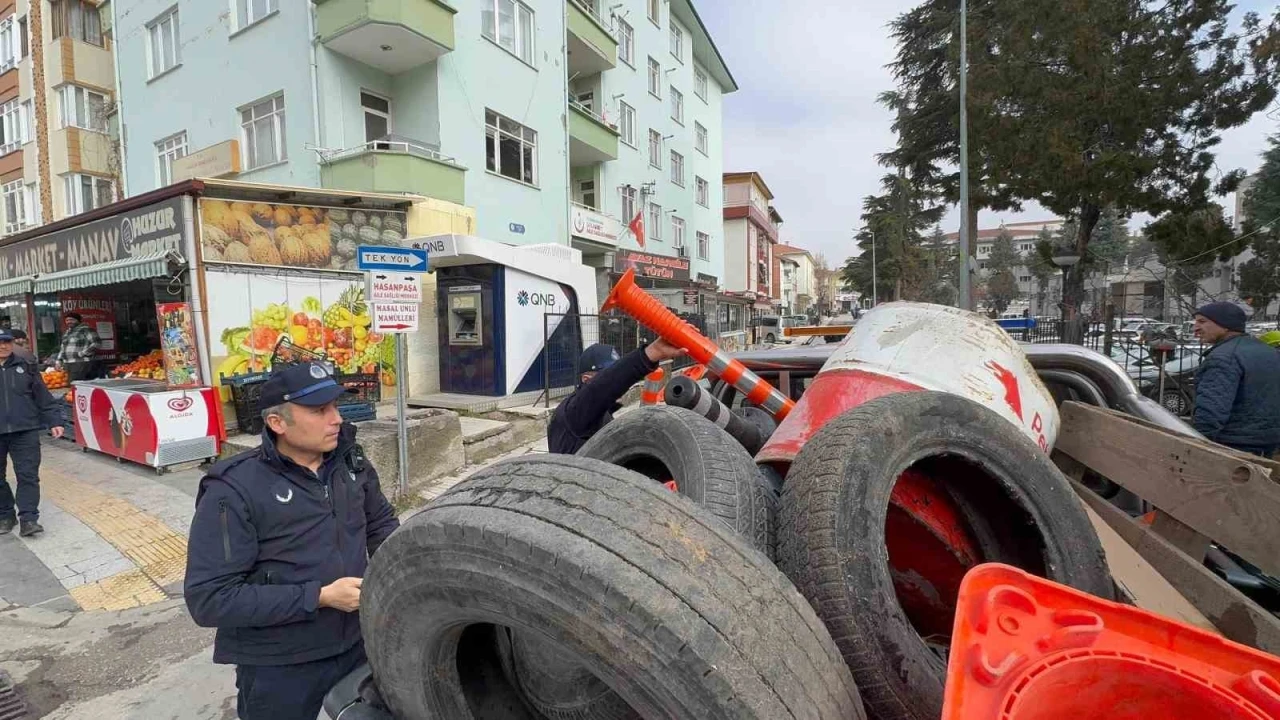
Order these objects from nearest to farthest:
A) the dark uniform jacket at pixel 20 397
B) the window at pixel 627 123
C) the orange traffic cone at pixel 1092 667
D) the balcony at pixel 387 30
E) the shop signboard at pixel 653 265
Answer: the orange traffic cone at pixel 1092 667 → the dark uniform jacket at pixel 20 397 → the balcony at pixel 387 30 → the shop signboard at pixel 653 265 → the window at pixel 627 123

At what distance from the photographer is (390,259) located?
5898mm

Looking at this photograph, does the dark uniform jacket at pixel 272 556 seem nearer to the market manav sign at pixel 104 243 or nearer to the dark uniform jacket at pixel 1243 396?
the dark uniform jacket at pixel 1243 396

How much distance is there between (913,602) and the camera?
69.3 inches

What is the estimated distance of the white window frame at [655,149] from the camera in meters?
24.8

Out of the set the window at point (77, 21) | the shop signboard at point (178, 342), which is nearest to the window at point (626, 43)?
the window at point (77, 21)

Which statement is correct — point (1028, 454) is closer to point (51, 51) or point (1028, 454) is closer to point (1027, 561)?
point (1027, 561)

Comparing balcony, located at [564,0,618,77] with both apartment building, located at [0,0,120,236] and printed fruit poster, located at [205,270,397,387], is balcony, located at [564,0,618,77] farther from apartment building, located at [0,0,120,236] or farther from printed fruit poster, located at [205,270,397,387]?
apartment building, located at [0,0,120,236]

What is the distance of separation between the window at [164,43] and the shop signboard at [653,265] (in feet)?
43.0

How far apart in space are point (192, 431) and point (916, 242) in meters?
45.1

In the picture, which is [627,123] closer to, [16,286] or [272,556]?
[16,286]

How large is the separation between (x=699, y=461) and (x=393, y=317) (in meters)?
4.95

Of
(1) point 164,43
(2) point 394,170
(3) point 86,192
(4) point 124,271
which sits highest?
(1) point 164,43

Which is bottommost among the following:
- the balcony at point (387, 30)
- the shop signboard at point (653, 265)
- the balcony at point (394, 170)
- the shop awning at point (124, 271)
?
the shop awning at point (124, 271)

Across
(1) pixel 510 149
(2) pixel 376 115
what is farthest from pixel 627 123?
(2) pixel 376 115
